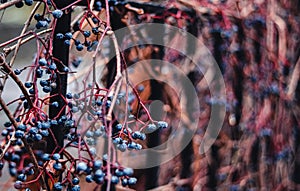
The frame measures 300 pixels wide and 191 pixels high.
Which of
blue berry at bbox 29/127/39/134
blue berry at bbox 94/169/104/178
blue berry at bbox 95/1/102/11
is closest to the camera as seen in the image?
blue berry at bbox 94/169/104/178

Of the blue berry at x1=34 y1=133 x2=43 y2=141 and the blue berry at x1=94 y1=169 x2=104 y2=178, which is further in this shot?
the blue berry at x1=34 y1=133 x2=43 y2=141

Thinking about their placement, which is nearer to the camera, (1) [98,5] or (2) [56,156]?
(2) [56,156]

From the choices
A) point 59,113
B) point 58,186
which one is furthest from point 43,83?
point 58,186

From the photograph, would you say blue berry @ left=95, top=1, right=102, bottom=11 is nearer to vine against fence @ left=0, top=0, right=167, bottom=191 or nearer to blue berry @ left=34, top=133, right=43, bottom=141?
vine against fence @ left=0, top=0, right=167, bottom=191

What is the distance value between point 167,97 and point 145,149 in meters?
0.17

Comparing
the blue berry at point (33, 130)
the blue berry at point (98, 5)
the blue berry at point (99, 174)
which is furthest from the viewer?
the blue berry at point (98, 5)

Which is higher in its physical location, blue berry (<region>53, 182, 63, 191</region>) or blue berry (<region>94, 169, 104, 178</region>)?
blue berry (<region>94, 169, 104, 178</region>)

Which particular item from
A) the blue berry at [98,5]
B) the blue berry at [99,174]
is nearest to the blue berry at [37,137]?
the blue berry at [99,174]

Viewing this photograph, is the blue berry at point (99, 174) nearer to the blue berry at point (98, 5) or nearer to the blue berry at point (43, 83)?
the blue berry at point (43, 83)

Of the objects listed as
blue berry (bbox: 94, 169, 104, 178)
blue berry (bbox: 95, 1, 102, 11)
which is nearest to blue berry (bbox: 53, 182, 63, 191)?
blue berry (bbox: 94, 169, 104, 178)

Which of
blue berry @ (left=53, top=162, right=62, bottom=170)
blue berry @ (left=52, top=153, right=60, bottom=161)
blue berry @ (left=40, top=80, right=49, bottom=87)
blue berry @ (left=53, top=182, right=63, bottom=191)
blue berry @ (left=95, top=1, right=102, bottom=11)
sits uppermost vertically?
blue berry @ (left=95, top=1, right=102, bottom=11)

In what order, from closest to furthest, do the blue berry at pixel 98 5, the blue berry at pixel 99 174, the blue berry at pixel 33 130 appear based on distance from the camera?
the blue berry at pixel 99 174
the blue berry at pixel 33 130
the blue berry at pixel 98 5

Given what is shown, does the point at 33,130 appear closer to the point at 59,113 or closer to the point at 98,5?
the point at 59,113

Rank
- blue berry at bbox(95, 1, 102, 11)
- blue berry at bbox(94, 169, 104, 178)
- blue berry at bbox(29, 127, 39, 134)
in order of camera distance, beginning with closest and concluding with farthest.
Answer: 1. blue berry at bbox(94, 169, 104, 178)
2. blue berry at bbox(29, 127, 39, 134)
3. blue berry at bbox(95, 1, 102, 11)
